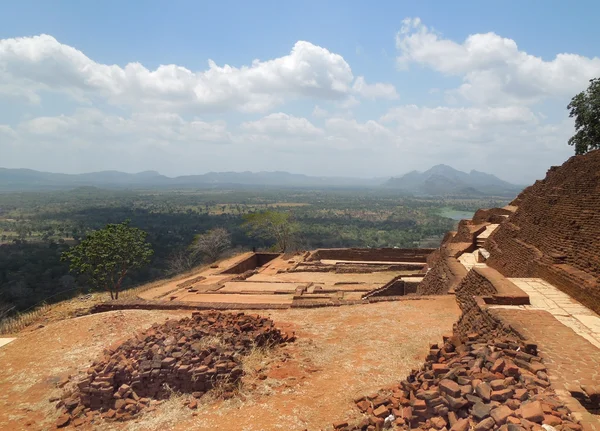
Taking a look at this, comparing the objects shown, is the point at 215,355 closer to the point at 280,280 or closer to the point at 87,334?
the point at 87,334

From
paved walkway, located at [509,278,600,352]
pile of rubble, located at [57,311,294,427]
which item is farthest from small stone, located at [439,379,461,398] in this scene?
pile of rubble, located at [57,311,294,427]

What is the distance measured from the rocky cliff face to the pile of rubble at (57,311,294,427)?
22.4 ft

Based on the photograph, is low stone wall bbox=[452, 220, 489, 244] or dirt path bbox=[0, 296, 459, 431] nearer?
dirt path bbox=[0, 296, 459, 431]

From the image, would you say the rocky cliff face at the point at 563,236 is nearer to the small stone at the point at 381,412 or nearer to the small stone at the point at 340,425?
the small stone at the point at 381,412

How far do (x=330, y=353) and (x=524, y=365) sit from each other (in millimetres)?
3452

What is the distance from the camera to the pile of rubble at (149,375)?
19.5 ft

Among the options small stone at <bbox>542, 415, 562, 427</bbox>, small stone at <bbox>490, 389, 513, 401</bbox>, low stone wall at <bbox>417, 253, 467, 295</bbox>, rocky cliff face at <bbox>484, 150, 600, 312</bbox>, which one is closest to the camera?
small stone at <bbox>542, 415, 562, 427</bbox>

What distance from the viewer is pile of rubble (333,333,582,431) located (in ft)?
11.4

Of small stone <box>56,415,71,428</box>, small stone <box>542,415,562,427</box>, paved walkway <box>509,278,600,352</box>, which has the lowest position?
small stone <box>56,415,71,428</box>

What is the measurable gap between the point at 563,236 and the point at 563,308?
3.10m

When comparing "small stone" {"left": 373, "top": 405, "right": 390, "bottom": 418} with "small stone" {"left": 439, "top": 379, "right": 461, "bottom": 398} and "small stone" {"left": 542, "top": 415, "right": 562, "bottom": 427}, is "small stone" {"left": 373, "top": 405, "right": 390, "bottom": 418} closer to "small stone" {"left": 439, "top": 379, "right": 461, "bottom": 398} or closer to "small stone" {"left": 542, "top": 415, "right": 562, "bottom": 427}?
"small stone" {"left": 439, "top": 379, "right": 461, "bottom": 398}

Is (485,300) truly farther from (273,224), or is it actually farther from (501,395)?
(273,224)

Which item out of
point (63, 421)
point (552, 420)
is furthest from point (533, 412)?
point (63, 421)

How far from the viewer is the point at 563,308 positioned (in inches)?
277
